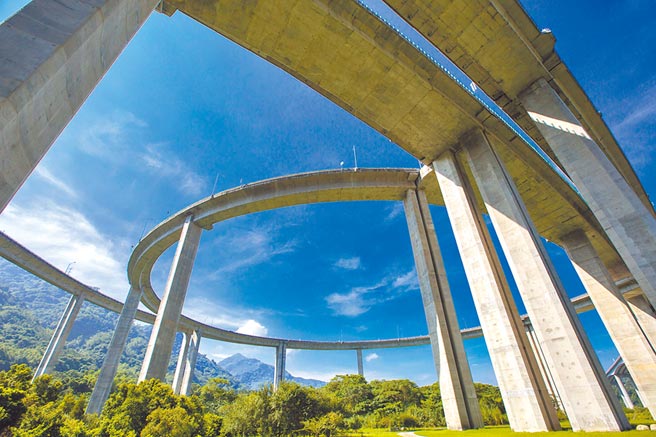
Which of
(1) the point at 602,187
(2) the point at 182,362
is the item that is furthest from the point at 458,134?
(2) the point at 182,362

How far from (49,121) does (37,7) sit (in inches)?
55.8

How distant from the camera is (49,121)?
3.73 metres

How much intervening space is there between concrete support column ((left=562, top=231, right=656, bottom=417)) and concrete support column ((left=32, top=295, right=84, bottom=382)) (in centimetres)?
5391

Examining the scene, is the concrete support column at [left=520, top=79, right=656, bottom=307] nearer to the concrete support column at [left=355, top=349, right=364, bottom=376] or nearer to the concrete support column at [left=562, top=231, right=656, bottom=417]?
the concrete support column at [left=562, top=231, right=656, bottom=417]

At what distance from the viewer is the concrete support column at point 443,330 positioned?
1311cm

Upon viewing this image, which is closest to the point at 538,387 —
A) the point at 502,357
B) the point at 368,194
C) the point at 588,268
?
the point at 502,357

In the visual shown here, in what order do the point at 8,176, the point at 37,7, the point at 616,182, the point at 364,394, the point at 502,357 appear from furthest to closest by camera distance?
the point at 364,394
the point at 502,357
the point at 616,182
the point at 37,7
the point at 8,176

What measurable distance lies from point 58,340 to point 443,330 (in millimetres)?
44329

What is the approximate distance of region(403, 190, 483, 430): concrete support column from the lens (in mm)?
13109

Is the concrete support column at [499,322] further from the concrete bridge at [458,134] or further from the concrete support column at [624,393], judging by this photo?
the concrete support column at [624,393]

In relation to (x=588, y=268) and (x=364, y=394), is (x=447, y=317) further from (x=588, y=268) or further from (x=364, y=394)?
(x=364, y=394)

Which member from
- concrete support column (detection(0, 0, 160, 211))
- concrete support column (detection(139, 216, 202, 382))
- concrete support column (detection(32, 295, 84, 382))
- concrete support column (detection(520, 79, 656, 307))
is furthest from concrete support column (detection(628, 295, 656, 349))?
concrete support column (detection(32, 295, 84, 382))

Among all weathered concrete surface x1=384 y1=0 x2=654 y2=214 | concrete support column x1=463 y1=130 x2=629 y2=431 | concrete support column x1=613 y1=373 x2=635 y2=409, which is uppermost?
weathered concrete surface x1=384 y1=0 x2=654 y2=214

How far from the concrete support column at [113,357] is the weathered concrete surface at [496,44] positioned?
120 feet
